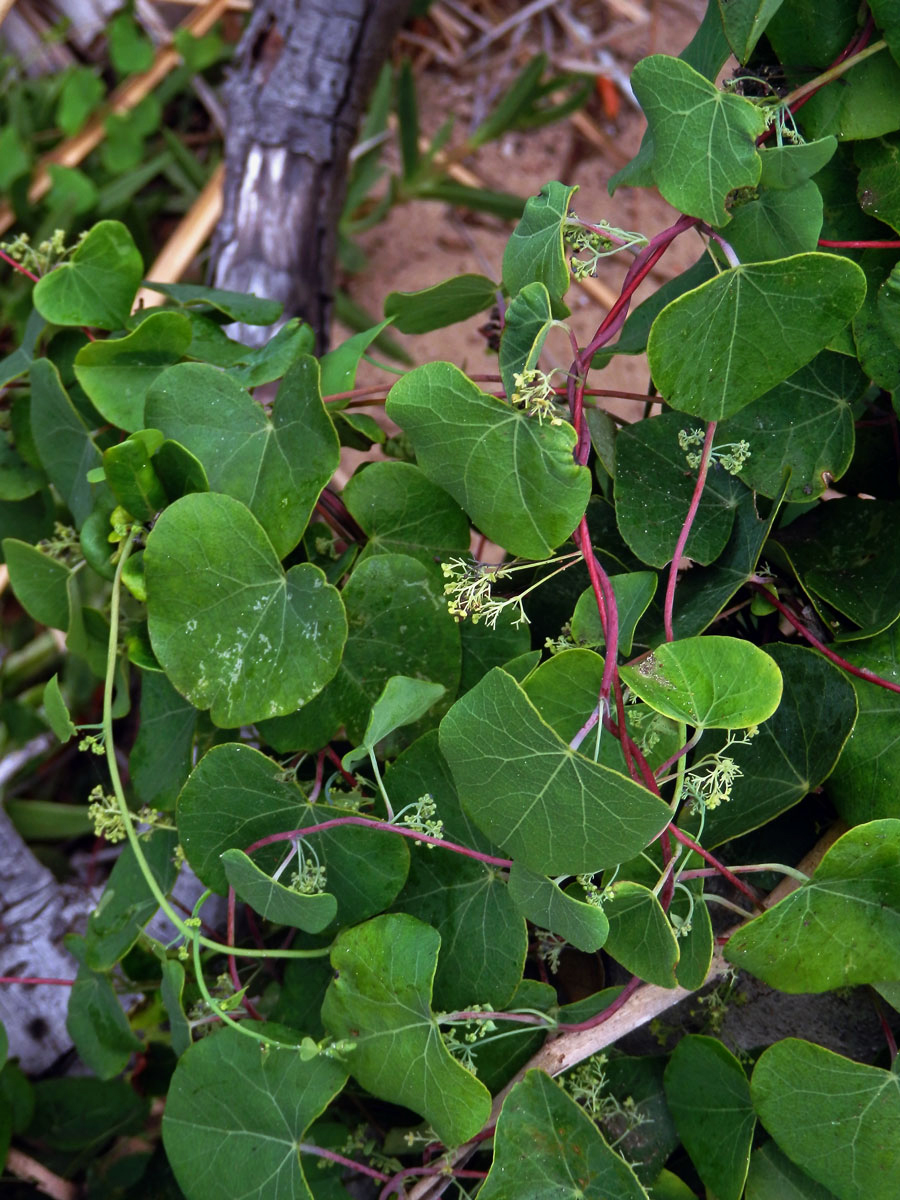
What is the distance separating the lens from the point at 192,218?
1.96 m

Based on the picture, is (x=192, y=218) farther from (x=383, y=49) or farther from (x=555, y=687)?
(x=555, y=687)

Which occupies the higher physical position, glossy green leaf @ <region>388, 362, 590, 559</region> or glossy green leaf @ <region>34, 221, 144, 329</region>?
glossy green leaf @ <region>34, 221, 144, 329</region>

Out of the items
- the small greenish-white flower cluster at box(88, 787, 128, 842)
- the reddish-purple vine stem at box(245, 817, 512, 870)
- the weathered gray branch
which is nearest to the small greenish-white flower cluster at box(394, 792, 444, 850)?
the reddish-purple vine stem at box(245, 817, 512, 870)

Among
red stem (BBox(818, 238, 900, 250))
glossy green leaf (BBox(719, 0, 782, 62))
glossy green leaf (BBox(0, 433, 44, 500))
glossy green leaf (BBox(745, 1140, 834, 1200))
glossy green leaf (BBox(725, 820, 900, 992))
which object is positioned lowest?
glossy green leaf (BBox(745, 1140, 834, 1200))

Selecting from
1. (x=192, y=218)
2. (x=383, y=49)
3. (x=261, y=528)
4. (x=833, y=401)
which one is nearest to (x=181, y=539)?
(x=261, y=528)

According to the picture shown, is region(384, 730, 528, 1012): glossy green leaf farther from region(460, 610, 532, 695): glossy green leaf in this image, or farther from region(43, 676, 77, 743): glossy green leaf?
region(43, 676, 77, 743): glossy green leaf

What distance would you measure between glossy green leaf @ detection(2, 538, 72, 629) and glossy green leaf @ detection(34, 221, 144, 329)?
190 mm

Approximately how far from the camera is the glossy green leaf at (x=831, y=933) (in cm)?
57

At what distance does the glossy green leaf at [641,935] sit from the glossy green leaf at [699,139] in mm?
402

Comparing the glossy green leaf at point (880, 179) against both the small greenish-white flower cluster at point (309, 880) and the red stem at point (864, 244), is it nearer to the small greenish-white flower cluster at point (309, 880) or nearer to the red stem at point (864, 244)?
the red stem at point (864, 244)

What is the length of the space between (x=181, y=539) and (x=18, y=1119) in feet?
2.41

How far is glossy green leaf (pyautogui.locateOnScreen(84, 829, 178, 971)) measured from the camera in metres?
0.77

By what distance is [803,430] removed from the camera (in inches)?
26.2

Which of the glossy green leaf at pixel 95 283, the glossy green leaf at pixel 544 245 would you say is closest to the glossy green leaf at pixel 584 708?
the glossy green leaf at pixel 544 245
